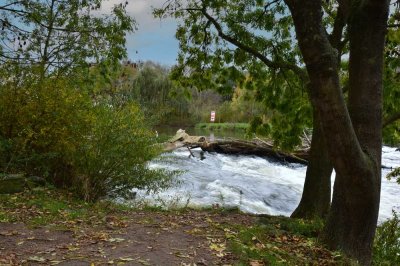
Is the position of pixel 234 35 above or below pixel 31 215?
above

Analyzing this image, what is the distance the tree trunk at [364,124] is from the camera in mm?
5910

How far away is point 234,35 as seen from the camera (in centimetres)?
1079

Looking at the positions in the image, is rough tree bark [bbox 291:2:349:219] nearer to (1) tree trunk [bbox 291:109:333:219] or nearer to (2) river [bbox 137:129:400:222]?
(1) tree trunk [bbox 291:109:333:219]

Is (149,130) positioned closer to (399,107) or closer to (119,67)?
(119,67)

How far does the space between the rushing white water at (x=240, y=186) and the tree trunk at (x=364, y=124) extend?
4.56 metres

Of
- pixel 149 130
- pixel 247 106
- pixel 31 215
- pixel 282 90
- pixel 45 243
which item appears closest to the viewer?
pixel 45 243

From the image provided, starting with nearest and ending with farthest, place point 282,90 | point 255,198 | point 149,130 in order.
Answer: point 149,130 < point 282,90 < point 255,198

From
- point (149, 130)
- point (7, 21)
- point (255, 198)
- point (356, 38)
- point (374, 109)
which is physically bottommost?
point (255, 198)

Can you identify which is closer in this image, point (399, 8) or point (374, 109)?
point (374, 109)

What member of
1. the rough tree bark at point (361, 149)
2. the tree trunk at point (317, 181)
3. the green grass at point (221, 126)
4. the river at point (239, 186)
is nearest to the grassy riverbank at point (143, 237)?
the rough tree bark at point (361, 149)

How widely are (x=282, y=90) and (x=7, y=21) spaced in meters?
6.94

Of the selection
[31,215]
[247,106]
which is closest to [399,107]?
[31,215]

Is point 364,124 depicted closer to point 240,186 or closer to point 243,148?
point 240,186

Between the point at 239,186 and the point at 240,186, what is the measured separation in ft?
0.15
